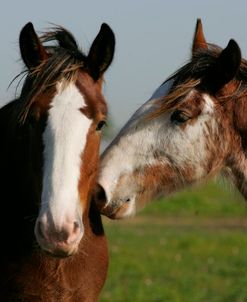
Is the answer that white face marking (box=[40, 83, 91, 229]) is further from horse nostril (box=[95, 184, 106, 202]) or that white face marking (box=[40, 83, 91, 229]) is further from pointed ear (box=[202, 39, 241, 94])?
pointed ear (box=[202, 39, 241, 94])

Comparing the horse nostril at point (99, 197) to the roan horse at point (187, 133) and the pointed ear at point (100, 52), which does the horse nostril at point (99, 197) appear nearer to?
the roan horse at point (187, 133)

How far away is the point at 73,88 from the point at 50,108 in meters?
0.23

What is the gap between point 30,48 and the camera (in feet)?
17.7

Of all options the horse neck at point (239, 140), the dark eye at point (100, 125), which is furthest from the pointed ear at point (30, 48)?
the horse neck at point (239, 140)

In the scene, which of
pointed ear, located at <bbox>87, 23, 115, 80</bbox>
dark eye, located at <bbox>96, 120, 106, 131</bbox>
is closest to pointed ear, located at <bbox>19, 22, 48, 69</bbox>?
pointed ear, located at <bbox>87, 23, 115, 80</bbox>

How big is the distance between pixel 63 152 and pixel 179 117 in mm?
1439

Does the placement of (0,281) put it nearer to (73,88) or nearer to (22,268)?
(22,268)

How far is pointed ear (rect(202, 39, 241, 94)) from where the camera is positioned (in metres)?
5.93

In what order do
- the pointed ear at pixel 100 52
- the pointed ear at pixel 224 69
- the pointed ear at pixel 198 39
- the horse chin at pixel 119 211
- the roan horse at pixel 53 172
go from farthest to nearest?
the pointed ear at pixel 198 39 → the pointed ear at pixel 224 69 → the horse chin at pixel 119 211 → the pointed ear at pixel 100 52 → the roan horse at pixel 53 172

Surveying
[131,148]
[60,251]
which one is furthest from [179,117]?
[60,251]

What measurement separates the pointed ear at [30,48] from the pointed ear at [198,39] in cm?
162

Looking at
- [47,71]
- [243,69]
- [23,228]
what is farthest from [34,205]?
[243,69]

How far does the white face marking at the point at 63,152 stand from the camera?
4.73 meters

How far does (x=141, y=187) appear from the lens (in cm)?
A: 607
